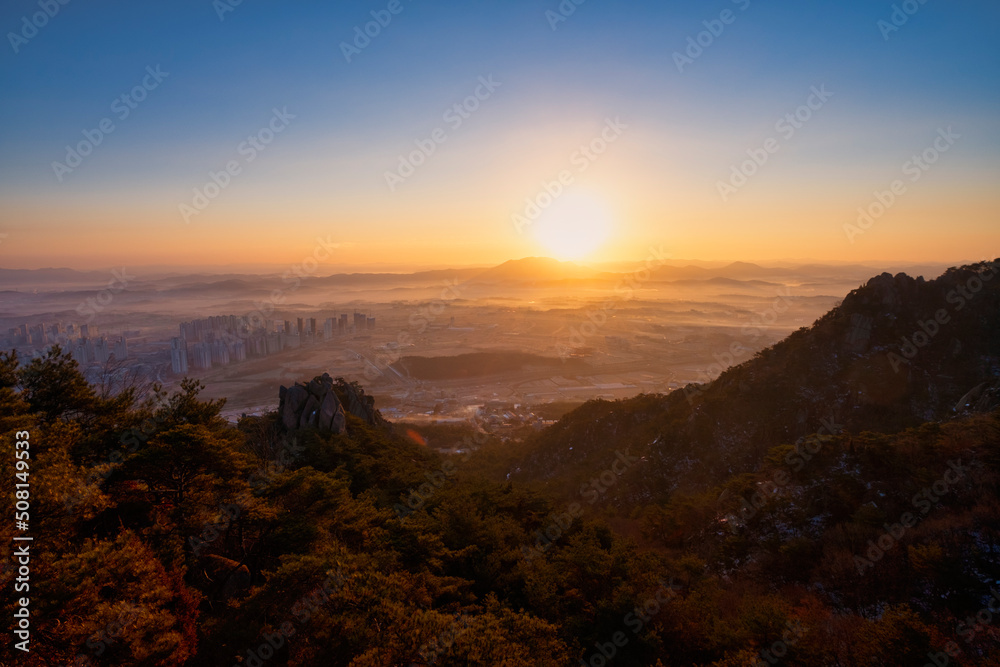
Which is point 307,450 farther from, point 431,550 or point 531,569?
point 531,569

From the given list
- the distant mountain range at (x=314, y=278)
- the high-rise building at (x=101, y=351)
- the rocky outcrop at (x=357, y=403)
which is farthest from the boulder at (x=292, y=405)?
the distant mountain range at (x=314, y=278)

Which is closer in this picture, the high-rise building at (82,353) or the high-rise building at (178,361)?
the high-rise building at (82,353)

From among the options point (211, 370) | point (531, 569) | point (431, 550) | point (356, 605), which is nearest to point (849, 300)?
point (531, 569)

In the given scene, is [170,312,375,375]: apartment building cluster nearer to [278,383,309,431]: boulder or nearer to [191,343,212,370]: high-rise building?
[191,343,212,370]: high-rise building

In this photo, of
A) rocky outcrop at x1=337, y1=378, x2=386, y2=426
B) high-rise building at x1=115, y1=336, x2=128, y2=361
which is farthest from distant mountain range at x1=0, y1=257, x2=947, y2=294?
rocky outcrop at x1=337, y1=378, x2=386, y2=426

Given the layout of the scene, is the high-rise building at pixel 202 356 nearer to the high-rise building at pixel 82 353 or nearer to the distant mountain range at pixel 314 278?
the high-rise building at pixel 82 353

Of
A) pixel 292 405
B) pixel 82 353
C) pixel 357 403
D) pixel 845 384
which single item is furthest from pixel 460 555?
pixel 82 353

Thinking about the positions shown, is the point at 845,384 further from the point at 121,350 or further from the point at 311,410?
the point at 121,350
